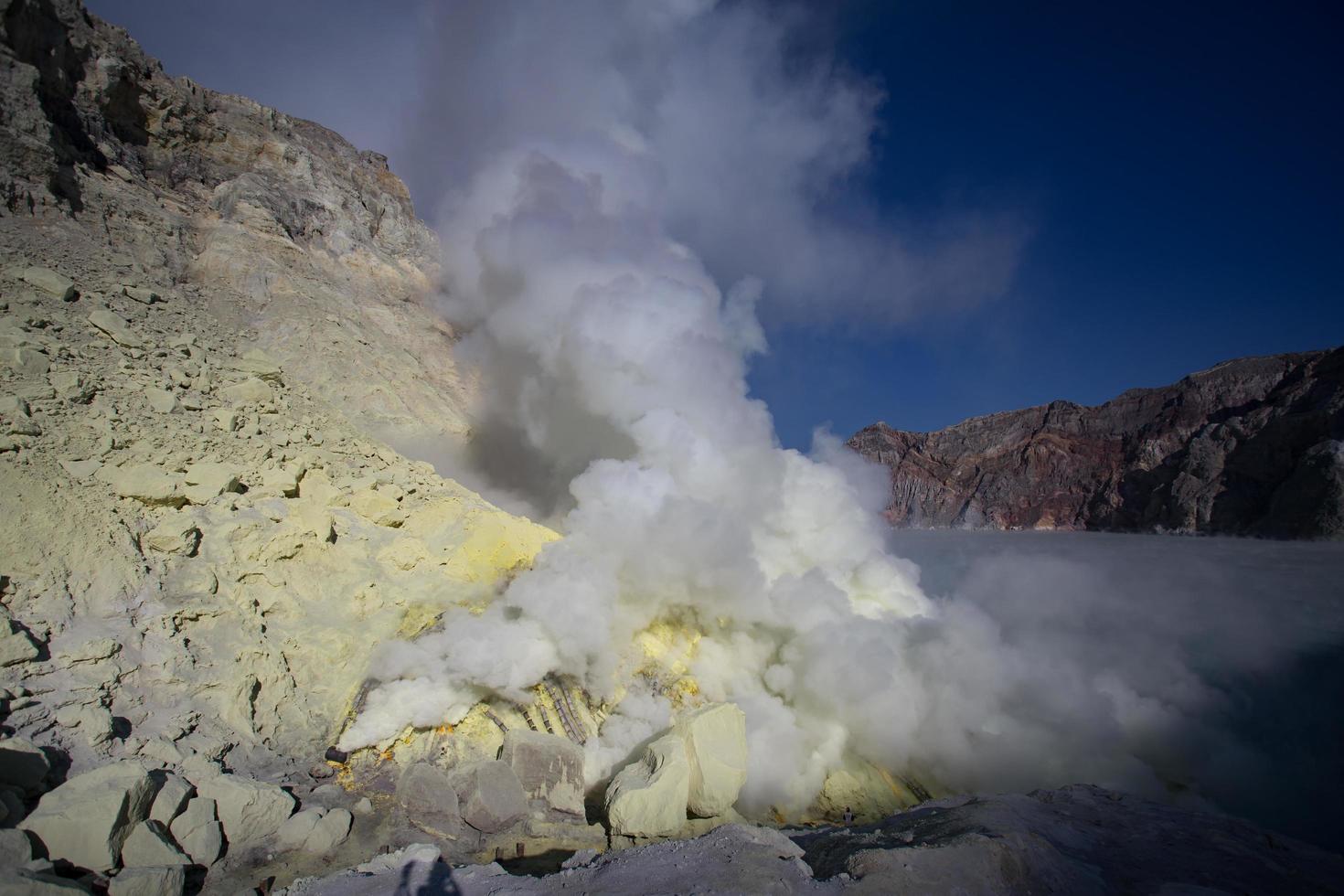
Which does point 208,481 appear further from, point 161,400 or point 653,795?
point 653,795

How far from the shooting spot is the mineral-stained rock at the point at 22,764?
5125mm

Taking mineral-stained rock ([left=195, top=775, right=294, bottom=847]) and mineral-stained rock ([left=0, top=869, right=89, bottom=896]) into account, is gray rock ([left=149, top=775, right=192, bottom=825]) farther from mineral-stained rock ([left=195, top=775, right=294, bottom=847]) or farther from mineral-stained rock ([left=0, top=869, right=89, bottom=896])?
mineral-stained rock ([left=0, top=869, right=89, bottom=896])

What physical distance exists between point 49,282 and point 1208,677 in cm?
2539

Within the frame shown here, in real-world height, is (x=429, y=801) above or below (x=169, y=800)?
below

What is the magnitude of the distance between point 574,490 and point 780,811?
24.5 ft

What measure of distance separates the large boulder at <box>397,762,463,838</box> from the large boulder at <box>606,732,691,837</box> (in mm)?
2074

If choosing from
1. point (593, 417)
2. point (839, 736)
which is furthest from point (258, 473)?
point (839, 736)

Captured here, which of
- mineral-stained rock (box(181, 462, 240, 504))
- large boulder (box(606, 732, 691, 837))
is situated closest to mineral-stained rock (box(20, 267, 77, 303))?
mineral-stained rock (box(181, 462, 240, 504))

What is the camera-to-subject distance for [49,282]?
1026 centimetres

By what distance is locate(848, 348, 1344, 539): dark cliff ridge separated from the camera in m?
27.9

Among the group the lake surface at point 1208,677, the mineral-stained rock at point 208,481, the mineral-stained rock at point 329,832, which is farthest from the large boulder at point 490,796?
the lake surface at point 1208,677

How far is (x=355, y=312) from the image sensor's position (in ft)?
60.4

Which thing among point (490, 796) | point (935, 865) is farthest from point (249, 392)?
point (935, 865)

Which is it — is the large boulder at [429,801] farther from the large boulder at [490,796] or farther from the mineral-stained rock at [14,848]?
the mineral-stained rock at [14,848]
